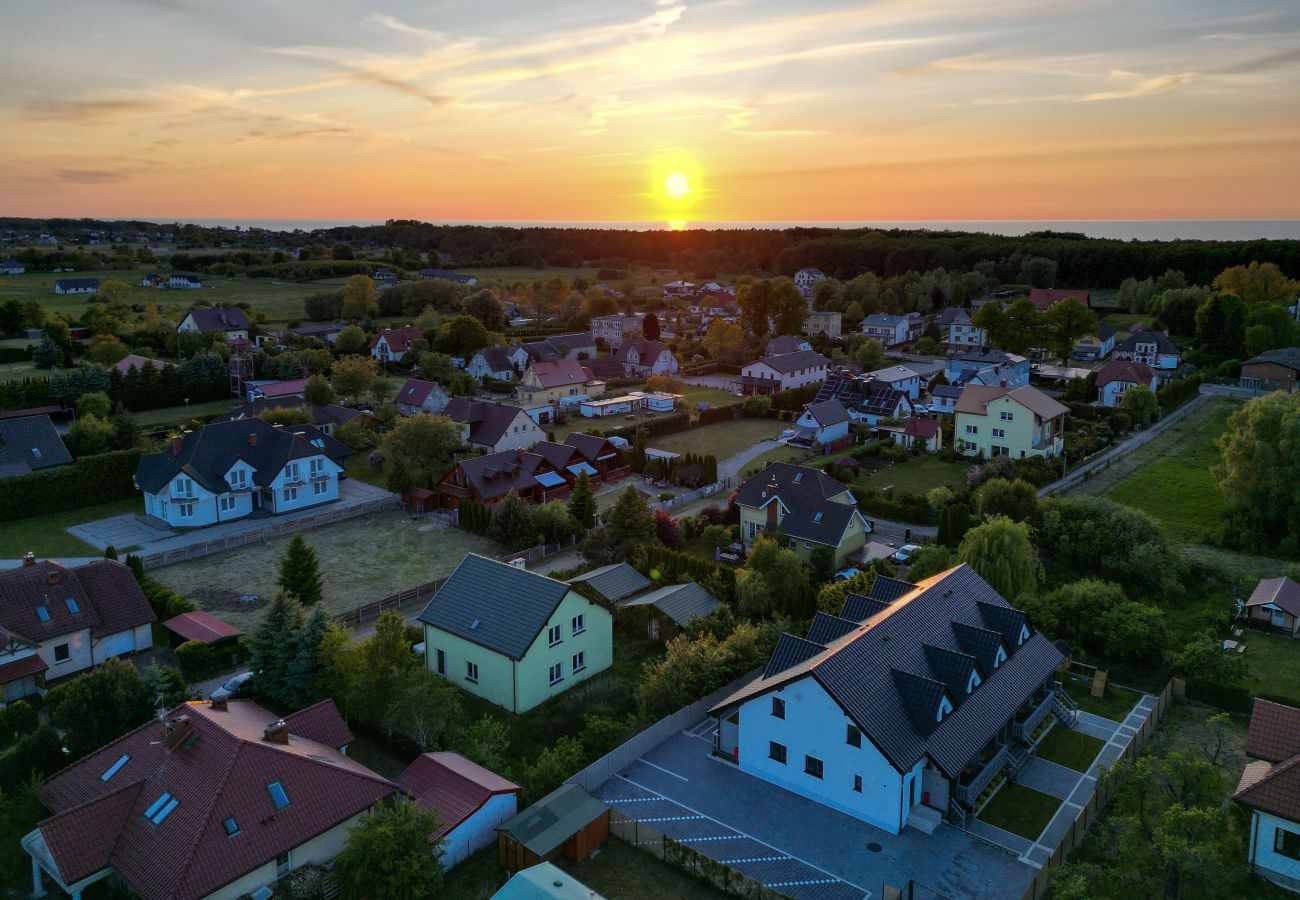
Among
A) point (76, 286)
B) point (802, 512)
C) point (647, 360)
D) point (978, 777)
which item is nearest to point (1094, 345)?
point (647, 360)

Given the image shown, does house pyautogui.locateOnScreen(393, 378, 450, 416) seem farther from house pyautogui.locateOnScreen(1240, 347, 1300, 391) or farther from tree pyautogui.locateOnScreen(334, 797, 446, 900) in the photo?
house pyautogui.locateOnScreen(1240, 347, 1300, 391)

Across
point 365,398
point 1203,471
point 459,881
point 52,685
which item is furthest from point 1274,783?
point 365,398

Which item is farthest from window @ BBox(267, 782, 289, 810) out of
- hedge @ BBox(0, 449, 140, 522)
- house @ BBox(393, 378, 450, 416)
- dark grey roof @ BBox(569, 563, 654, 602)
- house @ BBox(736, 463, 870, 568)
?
house @ BBox(393, 378, 450, 416)

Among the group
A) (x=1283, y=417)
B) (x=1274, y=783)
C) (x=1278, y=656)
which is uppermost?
(x=1283, y=417)

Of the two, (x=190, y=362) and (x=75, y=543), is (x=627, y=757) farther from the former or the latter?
(x=190, y=362)

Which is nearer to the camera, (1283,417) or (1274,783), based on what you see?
(1274,783)

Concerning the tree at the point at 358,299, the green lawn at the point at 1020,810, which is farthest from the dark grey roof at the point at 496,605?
the tree at the point at 358,299
